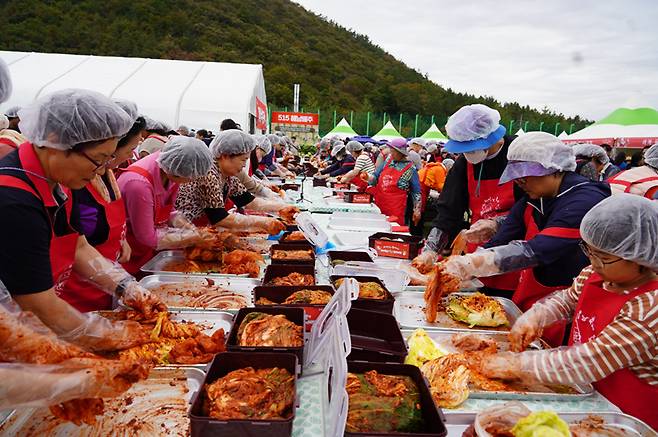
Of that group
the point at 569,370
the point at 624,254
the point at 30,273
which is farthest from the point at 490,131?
the point at 30,273

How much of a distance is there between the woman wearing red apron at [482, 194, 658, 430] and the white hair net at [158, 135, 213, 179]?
2.64m

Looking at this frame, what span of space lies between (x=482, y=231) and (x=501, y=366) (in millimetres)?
1922

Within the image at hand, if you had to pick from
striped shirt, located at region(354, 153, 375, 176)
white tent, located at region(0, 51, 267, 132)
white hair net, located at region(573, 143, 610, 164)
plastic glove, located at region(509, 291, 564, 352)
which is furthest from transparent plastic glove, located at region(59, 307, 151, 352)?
white tent, located at region(0, 51, 267, 132)

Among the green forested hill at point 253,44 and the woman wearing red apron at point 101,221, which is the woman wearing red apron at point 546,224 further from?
the green forested hill at point 253,44

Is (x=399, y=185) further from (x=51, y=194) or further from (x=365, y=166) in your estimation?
(x=51, y=194)

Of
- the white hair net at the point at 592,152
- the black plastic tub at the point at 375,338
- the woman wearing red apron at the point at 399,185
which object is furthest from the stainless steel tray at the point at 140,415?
the white hair net at the point at 592,152

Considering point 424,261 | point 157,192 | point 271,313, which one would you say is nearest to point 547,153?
point 424,261

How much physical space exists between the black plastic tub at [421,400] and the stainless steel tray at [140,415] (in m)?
0.68

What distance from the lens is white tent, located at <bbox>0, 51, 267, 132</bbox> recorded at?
15359mm

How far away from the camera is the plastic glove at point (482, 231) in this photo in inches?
145

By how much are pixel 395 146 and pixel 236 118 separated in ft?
31.8

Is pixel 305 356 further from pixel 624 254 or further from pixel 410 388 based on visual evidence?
pixel 624 254

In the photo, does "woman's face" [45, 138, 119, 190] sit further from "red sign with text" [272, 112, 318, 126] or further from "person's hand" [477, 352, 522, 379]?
"red sign with text" [272, 112, 318, 126]

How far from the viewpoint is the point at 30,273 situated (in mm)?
1796
